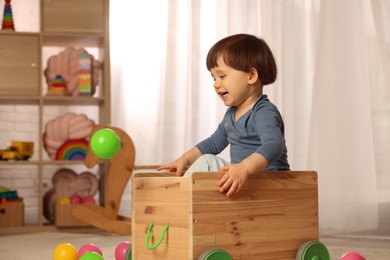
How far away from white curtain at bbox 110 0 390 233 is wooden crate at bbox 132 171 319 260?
111cm

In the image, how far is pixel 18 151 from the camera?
3.00 meters

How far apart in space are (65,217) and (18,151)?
1.26 ft

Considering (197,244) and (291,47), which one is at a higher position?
(291,47)

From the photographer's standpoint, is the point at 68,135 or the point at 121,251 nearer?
the point at 121,251

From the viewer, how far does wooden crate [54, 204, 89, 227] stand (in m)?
2.91

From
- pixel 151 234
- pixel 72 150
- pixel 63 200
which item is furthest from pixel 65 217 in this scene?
pixel 151 234

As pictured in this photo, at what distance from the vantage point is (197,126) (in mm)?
3109

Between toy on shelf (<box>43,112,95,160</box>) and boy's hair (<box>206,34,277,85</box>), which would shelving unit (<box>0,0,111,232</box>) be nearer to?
toy on shelf (<box>43,112,95,160</box>)

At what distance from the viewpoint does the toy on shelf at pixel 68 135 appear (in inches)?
119

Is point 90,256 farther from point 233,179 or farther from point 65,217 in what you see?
point 65,217

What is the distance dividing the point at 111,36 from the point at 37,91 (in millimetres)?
503

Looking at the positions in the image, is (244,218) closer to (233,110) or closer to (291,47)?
(233,110)

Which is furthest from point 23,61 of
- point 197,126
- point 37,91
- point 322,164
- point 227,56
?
point 227,56

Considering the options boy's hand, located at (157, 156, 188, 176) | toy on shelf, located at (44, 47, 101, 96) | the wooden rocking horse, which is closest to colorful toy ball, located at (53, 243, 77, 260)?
boy's hand, located at (157, 156, 188, 176)
